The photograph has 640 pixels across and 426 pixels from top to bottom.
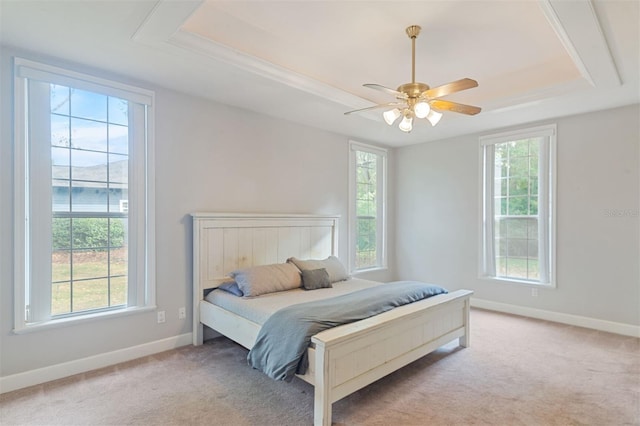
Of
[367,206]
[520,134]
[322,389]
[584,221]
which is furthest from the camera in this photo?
[367,206]

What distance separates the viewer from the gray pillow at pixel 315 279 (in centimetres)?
346

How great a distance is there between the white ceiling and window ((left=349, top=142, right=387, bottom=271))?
155 centimetres

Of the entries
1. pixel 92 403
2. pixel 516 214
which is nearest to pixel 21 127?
pixel 92 403

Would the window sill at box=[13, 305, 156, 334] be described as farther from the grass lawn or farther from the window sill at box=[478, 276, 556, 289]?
the window sill at box=[478, 276, 556, 289]

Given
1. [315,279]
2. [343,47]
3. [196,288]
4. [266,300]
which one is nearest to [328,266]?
[315,279]

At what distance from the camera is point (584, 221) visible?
4070mm

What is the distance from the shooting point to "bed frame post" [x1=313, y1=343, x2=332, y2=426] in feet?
6.79

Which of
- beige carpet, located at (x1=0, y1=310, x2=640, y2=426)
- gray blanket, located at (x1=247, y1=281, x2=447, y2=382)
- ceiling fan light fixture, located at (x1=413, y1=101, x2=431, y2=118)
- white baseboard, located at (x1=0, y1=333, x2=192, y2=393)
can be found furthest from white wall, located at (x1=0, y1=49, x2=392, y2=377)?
ceiling fan light fixture, located at (x1=413, y1=101, x2=431, y2=118)

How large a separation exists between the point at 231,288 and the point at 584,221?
4.16 m

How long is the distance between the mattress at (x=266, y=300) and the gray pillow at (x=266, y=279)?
54 mm

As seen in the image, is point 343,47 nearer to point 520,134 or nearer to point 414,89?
point 414,89

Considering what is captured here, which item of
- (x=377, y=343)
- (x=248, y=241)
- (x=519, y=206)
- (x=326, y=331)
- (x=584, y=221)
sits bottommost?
(x=377, y=343)

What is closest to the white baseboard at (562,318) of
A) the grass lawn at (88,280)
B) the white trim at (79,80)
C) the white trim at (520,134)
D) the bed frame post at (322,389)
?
the white trim at (520,134)

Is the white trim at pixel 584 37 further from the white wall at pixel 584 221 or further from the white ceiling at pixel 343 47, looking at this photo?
the white wall at pixel 584 221
